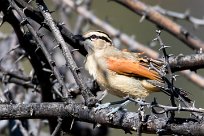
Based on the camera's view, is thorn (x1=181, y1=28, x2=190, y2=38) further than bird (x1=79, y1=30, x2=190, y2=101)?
Yes

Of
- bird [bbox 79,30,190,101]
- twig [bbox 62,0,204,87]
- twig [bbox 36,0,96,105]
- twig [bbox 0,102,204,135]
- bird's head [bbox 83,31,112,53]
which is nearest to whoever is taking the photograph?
twig [bbox 0,102,204,135]

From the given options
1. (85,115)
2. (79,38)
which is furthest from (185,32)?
(85,115)

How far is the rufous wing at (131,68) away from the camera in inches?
188

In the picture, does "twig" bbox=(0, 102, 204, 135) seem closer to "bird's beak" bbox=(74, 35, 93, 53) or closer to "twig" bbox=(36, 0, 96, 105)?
"twig" bbox=(36, 0, 96, 105)

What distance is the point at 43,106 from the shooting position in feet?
12.6

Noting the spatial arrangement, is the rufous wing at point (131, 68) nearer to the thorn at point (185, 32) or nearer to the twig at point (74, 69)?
the thorn at point (185, 32)

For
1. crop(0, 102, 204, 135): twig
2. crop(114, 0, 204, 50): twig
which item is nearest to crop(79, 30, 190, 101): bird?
crop(114, 0, 204, 50): twig

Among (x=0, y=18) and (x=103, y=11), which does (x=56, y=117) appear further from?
(x=103, y=11)

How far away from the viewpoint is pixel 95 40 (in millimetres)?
5301

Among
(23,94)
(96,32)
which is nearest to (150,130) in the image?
(96,32)

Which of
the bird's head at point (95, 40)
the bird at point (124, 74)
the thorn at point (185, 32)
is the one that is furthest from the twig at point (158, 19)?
the bird at point (124, 74)

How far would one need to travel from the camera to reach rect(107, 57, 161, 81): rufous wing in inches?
188

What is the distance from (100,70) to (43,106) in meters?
1.18

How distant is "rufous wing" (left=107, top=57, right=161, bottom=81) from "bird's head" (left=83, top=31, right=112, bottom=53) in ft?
0.96
